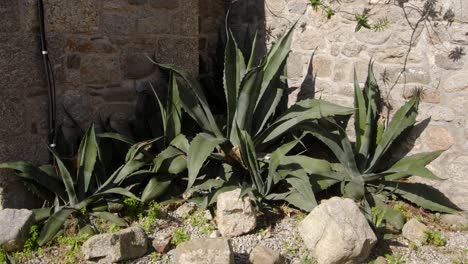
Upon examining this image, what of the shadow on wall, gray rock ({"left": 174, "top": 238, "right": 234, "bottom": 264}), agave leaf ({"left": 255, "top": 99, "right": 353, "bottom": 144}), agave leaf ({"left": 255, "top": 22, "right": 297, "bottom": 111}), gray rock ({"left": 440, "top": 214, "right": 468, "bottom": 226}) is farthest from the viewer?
the shadow on wall

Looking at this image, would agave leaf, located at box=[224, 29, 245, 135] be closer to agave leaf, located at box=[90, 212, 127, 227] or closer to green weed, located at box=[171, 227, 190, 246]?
green weed, located at box=[171, 227, 190, 246]

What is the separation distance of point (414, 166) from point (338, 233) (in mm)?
853

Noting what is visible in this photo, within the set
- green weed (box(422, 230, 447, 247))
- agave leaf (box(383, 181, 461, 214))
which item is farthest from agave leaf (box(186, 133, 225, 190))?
green weed (box(422, 230, 447, 247))

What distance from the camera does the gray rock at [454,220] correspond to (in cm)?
302

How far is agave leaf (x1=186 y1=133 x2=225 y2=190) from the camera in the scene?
9.23 feet

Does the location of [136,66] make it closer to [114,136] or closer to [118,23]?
[118,23]

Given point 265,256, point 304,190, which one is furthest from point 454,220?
point 265,256

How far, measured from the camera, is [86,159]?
2.93 metres

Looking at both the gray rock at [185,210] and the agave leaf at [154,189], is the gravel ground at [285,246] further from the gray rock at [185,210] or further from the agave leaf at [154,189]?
the agave leaf at [154,189]

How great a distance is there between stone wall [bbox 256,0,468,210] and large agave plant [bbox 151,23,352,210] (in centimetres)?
43

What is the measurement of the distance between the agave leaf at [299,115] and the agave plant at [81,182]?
2.59 ft

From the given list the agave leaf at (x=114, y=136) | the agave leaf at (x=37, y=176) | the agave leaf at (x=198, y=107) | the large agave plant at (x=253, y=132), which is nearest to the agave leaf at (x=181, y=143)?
the large agave plant at (x=253, y=132)

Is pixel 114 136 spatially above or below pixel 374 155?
above

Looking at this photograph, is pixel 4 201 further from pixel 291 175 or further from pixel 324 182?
pixel 324 182
